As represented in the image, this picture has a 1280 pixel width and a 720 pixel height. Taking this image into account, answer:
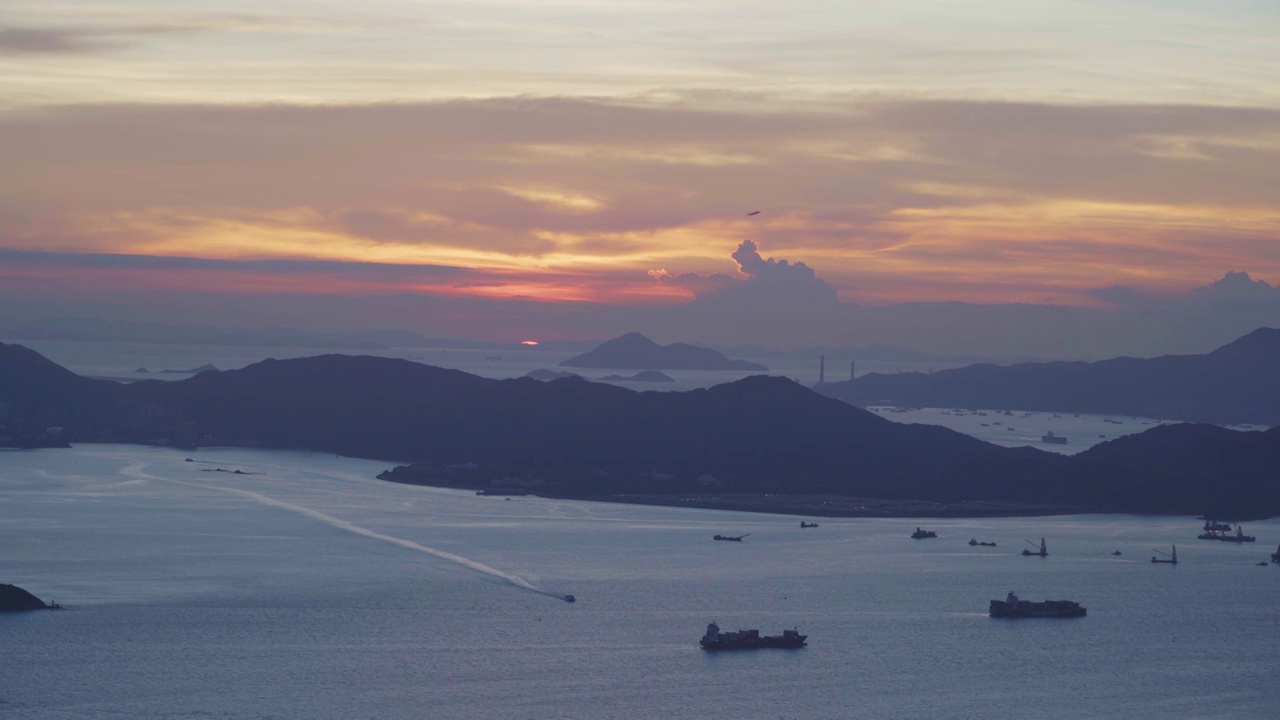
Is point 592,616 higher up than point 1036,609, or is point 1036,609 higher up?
point 1036,609

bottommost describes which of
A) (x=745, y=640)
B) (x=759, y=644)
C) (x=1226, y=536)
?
(x=759, y=644)

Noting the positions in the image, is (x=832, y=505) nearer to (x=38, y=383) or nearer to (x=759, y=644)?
(x=759, y=644)

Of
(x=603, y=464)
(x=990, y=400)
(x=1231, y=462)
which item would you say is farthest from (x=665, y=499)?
(x=990, y=400)

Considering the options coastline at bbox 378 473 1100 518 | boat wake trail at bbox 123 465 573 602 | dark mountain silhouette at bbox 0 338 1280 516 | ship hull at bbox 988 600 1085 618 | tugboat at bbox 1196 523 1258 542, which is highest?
dark mountain silhouette at bbox 0 338 1280 516

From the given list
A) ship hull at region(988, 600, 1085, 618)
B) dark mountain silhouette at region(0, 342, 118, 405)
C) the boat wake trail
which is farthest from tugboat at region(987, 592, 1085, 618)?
dark mountain silhouette at region(0, 342, 118, 405)

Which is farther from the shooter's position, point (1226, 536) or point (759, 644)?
point (1226, 536)

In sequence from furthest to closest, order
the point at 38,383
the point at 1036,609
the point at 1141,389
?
the point at 1141,389 < the point at 38,383 < the point at 1036,609

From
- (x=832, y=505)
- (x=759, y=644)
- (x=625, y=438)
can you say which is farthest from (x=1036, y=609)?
(x=625, y=438)

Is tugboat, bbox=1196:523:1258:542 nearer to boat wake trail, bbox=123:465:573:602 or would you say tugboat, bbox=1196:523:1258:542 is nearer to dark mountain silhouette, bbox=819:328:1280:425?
boat wake trail, bbox=123:465:573:602
